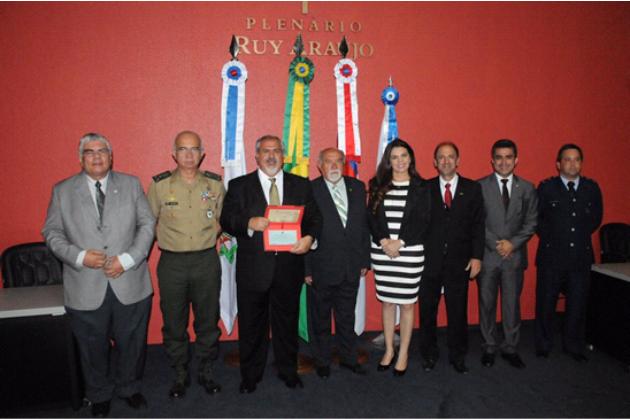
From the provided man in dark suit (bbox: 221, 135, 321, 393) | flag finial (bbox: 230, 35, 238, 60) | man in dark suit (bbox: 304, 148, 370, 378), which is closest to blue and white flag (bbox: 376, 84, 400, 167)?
man in dark suit (bbox: 304, 148, 370, 378)

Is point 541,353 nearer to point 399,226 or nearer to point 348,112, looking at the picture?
point 399,226

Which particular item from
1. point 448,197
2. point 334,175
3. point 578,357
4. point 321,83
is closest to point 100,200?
point 334,175

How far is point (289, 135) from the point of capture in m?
3.71

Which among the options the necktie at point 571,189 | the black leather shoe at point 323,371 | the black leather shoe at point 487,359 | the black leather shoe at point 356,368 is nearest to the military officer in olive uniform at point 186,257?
the black leather shoe at point 323,371

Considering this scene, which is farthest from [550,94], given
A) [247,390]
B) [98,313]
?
[98,313]

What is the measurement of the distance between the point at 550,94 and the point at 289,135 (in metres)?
2.81

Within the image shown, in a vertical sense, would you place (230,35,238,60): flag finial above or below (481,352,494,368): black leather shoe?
above

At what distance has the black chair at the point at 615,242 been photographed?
3.96 m

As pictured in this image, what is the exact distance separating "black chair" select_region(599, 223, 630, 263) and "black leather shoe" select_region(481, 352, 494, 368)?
5.71 feet

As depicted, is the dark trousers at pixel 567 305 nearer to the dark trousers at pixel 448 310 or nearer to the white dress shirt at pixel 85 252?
the dark trousers at pixel 448 310

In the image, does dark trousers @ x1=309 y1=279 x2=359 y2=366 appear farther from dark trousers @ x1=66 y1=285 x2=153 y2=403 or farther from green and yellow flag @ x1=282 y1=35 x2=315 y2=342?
dark trousers @ x1=66 y1=285 x2=153 y2=403

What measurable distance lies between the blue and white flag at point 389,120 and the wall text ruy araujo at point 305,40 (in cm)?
44

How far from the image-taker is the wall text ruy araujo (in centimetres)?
371

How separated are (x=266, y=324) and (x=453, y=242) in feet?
5.18
